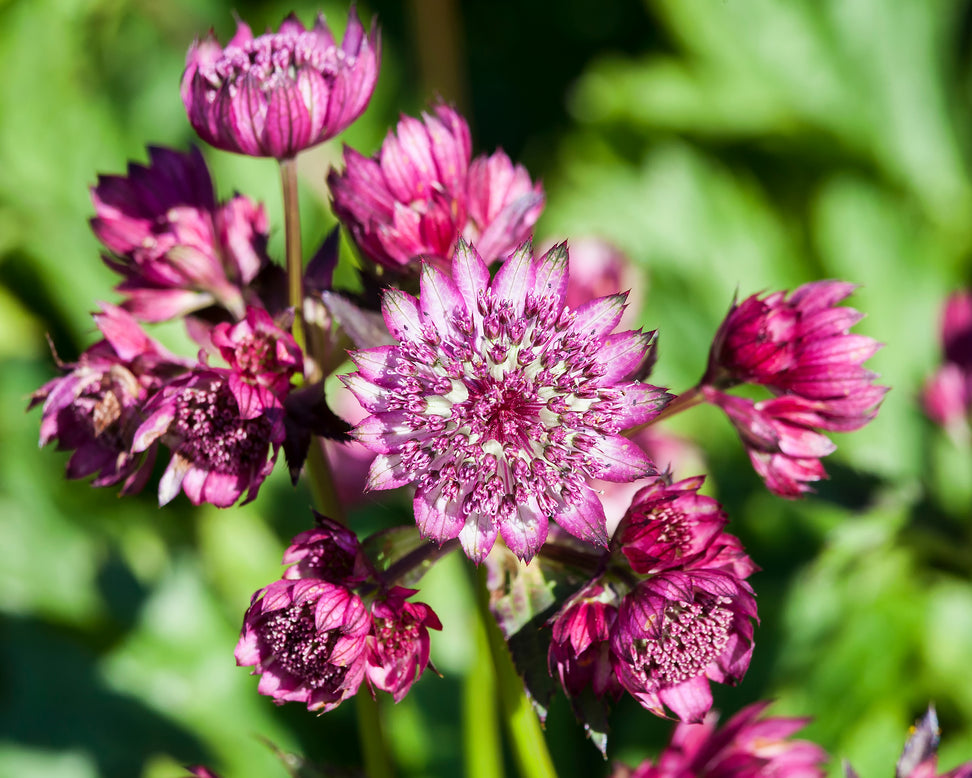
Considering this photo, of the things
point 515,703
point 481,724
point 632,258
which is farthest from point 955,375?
point 515,703

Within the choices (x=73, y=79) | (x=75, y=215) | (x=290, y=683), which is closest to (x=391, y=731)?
(x=290, y=683)

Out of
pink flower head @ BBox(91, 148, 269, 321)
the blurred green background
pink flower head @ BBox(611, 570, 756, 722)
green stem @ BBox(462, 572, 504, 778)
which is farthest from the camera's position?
the blurred green background

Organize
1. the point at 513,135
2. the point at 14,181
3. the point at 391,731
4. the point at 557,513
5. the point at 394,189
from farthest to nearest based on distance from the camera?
the point at 513,135
the point at 14,181
the point at 391,731
the point at 394,189
the point at 557,513

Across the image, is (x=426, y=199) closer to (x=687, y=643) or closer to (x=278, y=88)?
(x=278, y=88)

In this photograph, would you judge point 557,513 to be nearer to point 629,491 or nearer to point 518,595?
point 518,595

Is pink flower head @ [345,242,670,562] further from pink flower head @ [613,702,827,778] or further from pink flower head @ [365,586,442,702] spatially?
pink flower head @ [613,702,827,778]

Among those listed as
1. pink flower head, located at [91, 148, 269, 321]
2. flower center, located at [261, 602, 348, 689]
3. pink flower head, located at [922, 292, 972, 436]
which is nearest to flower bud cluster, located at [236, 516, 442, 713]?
flower center, located at [261, 602, 348, 689]

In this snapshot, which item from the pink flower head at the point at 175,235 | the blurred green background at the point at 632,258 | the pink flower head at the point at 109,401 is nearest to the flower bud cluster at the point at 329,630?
the pink flower head at the point at 109,401
